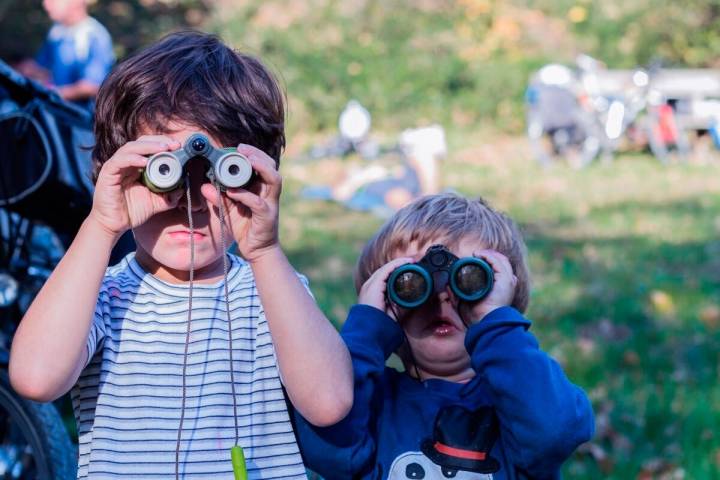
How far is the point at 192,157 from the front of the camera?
206 cm

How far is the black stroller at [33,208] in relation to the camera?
131 inches

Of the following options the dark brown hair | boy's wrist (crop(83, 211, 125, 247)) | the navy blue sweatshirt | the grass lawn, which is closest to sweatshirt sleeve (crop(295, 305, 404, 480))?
the navy blue sweatshirt

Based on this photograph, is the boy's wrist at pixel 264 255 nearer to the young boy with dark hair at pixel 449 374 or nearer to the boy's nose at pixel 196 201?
the boy's nose at pixel 196 201

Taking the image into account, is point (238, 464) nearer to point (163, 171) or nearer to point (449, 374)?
point (163, 171)

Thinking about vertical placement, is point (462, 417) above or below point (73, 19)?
below

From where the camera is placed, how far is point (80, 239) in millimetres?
2139

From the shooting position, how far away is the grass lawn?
15.7ft

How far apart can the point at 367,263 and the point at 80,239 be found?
83cm

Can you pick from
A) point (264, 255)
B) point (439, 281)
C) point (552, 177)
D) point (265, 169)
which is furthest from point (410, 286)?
point (552, 177)

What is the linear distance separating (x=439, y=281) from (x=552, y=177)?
12.5m

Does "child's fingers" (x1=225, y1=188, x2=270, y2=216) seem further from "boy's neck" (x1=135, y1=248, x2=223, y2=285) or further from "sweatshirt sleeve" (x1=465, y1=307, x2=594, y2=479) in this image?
"sweatshirt sleeve" (x1=465, y1=307, x2=594, y2=479)

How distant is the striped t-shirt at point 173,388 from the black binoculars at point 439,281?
304 millimetres

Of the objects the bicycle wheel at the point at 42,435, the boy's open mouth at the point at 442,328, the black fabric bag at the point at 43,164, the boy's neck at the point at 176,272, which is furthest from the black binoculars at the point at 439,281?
the black fabric bag at the point at 43,164

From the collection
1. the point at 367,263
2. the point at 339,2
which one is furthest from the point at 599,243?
the point at 339,2
